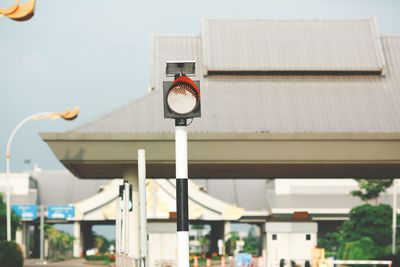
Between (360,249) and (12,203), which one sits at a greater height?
(12,203)

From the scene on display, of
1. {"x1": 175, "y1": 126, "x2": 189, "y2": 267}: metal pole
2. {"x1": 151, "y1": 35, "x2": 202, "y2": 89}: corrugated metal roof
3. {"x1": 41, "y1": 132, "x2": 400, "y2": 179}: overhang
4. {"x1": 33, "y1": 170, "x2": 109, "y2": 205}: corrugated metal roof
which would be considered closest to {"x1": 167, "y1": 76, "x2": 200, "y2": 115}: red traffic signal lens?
{"x1": 175, "y1": 126, "x2": 189, "y2": 267}: metal pole

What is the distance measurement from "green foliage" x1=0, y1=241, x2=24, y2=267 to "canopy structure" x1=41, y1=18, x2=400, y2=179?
839 centimetres

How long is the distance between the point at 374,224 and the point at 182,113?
60444mm

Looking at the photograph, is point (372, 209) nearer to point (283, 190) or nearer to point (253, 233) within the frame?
point (283, 190)

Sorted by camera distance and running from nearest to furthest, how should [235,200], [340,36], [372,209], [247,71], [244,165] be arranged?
[244,165] → [247,71] → [340,36] → [372,209] → [235,200]

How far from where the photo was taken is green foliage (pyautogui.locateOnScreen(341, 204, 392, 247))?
67.6 metres

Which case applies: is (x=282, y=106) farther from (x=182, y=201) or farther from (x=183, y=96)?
(x=183, y=96)

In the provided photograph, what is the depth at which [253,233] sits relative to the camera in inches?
7741

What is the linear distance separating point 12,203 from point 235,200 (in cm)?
2521

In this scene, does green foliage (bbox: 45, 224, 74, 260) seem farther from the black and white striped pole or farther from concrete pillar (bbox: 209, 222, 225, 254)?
the black and white striped pole

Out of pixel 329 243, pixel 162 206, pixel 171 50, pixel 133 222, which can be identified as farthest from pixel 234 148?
pixel 329 243

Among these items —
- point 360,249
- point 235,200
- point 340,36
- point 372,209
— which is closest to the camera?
point 340,36

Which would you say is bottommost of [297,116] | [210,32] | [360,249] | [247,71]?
[360,249]

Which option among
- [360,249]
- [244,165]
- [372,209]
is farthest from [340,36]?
[372,209]
